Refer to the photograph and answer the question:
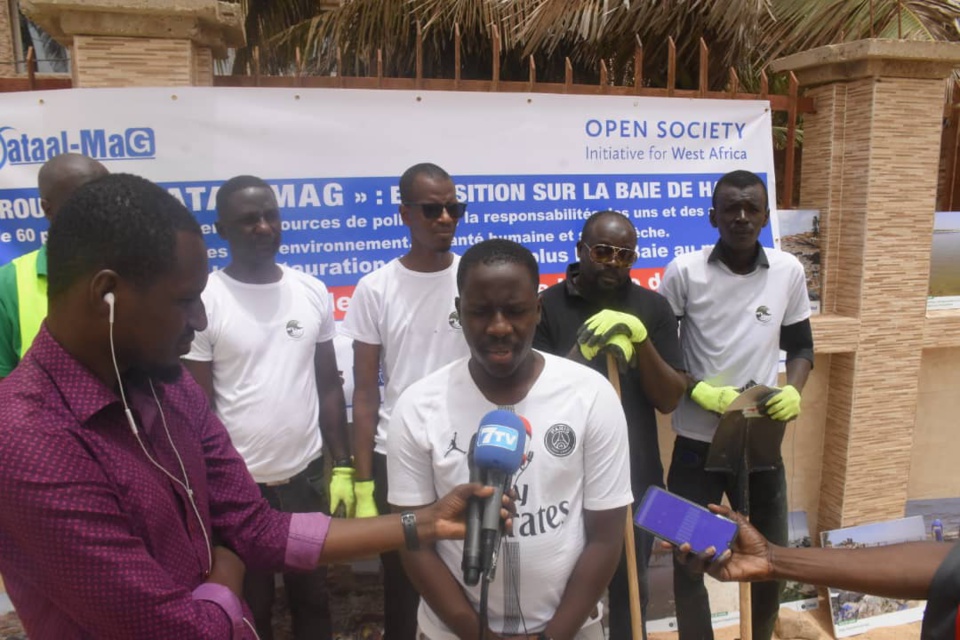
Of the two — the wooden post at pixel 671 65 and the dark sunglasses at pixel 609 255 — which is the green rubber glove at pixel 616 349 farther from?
the wooden post at pixel 671 65

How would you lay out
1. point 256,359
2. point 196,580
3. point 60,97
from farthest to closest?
point 60,97 → point 256,359 → point 196,580

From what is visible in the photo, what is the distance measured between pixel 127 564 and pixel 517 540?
94 centimetres

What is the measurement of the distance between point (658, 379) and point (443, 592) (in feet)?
3.87

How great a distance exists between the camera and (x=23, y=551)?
3.39ft

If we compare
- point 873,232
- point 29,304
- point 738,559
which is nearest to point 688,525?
point 738,559

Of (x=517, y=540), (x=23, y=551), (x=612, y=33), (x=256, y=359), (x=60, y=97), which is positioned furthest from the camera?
(x=612, y=33)

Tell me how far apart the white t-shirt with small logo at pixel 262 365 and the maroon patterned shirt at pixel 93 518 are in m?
1.17

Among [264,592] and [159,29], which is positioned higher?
[159,29]

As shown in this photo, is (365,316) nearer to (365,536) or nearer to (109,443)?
(365,536)

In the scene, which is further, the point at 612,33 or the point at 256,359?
the point at 612,33

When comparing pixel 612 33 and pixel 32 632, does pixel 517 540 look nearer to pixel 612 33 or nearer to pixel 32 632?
pixel 32 632

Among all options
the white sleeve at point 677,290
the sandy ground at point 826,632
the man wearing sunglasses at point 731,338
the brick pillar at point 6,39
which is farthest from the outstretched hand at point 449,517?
the brick pillar at point 6,39

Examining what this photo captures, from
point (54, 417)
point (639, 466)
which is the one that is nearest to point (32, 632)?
point (54, 417)

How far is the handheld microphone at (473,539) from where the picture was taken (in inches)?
49.9
